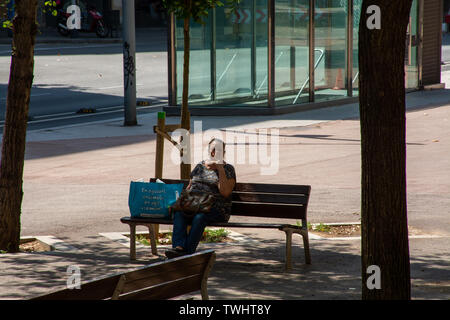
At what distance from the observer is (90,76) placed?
1105 inches

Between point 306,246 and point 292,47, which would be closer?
point 306,246

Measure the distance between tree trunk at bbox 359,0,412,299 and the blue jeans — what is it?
2724 millimetres

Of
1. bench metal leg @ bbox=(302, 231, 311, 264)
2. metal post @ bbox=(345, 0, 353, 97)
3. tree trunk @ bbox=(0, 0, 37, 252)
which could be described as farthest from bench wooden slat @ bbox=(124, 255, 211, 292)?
metal post @ bbox=(345, 0, 353, 97)

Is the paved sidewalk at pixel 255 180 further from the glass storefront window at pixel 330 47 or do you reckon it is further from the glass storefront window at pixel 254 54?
the glass storefront window at pixel 330 47

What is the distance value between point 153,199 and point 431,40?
57.8ft

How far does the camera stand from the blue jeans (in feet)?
26.3

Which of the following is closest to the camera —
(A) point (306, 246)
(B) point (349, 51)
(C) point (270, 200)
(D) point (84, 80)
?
(A) point (306, 246)

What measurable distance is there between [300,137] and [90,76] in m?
13.4

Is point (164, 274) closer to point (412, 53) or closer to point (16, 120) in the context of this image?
point (16, 120)

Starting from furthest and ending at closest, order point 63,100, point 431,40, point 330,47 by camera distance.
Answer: point 431,40 → point 63,100 → point 330,47

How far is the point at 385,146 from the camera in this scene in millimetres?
5387

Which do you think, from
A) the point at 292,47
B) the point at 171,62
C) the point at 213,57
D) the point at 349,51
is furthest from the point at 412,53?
the point at 171,62

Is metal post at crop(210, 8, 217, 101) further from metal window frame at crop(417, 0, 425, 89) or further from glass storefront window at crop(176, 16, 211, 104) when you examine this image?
metal window frame at crop(417, 0, 425, 89)

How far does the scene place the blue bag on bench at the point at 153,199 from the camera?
8336mm
